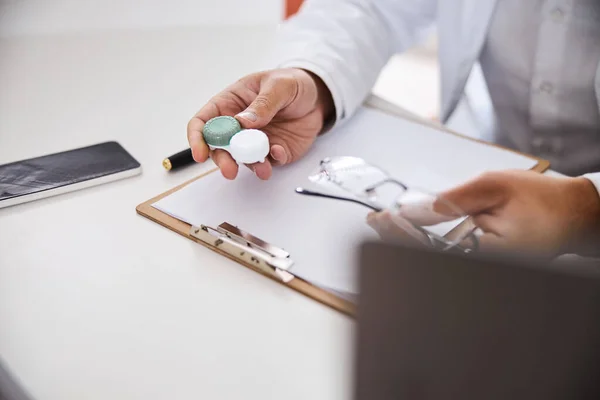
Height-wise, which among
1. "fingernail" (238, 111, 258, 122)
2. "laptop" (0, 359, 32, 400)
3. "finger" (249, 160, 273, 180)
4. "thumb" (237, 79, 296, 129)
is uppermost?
"thumb" (237, 79, 296, 129)

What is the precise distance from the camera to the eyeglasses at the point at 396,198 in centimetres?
55

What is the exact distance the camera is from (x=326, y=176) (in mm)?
674

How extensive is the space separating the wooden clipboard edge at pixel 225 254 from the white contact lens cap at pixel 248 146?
90mm

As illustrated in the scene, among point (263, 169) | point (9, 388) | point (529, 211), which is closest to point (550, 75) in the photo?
point (529, 211)

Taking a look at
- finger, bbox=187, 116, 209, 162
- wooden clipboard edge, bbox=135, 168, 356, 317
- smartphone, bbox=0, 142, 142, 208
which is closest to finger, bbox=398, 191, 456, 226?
wooden clipboard edge, bbox=135, 168, 356, 317

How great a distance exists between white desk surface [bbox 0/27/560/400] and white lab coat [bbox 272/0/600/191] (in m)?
0.23

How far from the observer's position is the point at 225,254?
571 mm

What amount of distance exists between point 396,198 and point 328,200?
0.08m

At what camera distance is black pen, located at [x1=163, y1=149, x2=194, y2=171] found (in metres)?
0.71

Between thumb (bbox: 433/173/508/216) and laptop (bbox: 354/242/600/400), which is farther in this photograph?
thumb (bbox: 433/173/508/216)

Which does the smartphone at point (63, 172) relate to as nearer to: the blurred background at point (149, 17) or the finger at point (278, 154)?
→ the finger at point (278, 154)

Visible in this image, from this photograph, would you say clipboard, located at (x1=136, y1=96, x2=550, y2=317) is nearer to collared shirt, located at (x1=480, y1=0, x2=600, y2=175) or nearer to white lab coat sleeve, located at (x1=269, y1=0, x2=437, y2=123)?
white lab coat sleeve, located at (x1=269, y1=0, x2=437, y2=123)

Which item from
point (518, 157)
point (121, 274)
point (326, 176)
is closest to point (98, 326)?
point (121, 274)

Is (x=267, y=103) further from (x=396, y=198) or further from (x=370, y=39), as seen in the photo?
(x=370, y=39)
